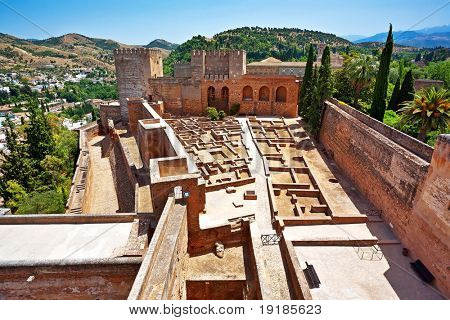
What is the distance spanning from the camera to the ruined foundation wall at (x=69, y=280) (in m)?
6.78

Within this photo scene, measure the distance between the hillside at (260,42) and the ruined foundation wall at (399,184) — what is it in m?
55.8

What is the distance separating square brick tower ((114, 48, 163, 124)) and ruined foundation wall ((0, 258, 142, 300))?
2340 cm

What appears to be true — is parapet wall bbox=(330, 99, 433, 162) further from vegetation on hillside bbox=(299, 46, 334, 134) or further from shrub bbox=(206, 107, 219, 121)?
shrub bbox=(206, 107, 219, 121)

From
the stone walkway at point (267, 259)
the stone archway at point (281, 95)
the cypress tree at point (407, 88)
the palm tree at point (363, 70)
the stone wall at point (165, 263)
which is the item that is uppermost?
the palm tree at point (363, 70)

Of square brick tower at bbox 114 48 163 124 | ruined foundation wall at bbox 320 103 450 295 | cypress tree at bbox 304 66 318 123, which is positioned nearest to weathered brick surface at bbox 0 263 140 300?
ruined foundation wall at bbox 320 103 450 295

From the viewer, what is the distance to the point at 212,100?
29922 mm

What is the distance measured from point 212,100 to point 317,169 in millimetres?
15578

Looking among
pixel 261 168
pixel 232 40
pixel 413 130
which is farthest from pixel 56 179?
pixel 232 40

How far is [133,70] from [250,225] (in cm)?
2273

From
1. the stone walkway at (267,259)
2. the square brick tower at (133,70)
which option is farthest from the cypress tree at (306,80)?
the square brick tower at (133,70)

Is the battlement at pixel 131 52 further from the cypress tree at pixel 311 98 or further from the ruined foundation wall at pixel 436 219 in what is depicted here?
the ruined foundation wall at pixel 436 219

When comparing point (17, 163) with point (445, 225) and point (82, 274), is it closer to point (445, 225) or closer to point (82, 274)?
point (82, 274)

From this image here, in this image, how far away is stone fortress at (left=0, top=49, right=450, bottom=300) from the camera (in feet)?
23.3

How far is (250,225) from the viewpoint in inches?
427
